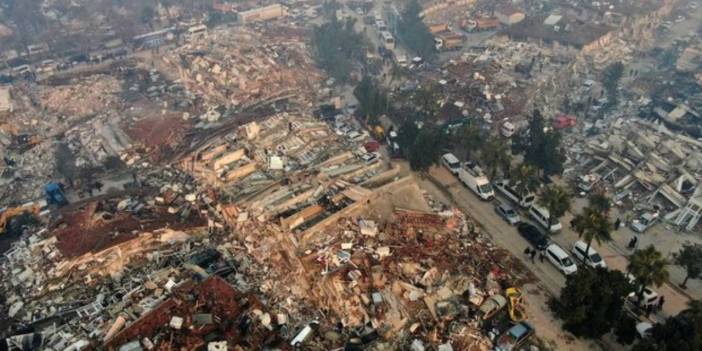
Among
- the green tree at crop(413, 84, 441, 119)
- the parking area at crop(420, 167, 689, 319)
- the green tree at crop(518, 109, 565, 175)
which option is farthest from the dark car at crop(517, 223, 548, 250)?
the green tree at crop(413, 84, 441, 119)

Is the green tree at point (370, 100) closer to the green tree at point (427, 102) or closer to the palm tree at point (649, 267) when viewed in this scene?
the green tree at point (427, 102)

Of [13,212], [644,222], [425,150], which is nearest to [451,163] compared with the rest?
[425,150]

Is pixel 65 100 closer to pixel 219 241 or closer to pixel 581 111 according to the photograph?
pixel 219 241

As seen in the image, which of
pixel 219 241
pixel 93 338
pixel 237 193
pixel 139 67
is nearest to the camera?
pixel 93 338

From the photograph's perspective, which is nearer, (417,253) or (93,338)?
(93,338)

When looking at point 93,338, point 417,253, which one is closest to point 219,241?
point 93,338

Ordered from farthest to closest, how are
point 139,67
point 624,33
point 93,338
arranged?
point 624,33 < point 139,67 < point 93,338

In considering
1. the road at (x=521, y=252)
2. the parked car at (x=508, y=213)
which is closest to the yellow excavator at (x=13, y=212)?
the road at (x=521, y=252)
